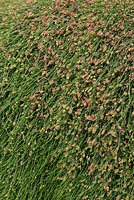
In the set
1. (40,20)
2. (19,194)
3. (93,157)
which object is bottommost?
(19,194)

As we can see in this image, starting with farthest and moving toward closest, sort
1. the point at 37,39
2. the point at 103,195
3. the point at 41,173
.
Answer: the point at 37,39
the point at 41,173
the point at 103,195

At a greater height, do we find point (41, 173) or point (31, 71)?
point (31, 71)

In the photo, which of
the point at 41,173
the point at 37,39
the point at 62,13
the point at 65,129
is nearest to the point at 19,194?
the point at 41,173

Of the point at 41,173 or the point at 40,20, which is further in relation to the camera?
the point at 40,20

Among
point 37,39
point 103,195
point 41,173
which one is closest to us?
point 103,195

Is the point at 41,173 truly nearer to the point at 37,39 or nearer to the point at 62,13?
the point at 37,39

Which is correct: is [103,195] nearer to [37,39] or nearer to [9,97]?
[9,97]

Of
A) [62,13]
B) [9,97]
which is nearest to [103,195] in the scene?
[9,97]
